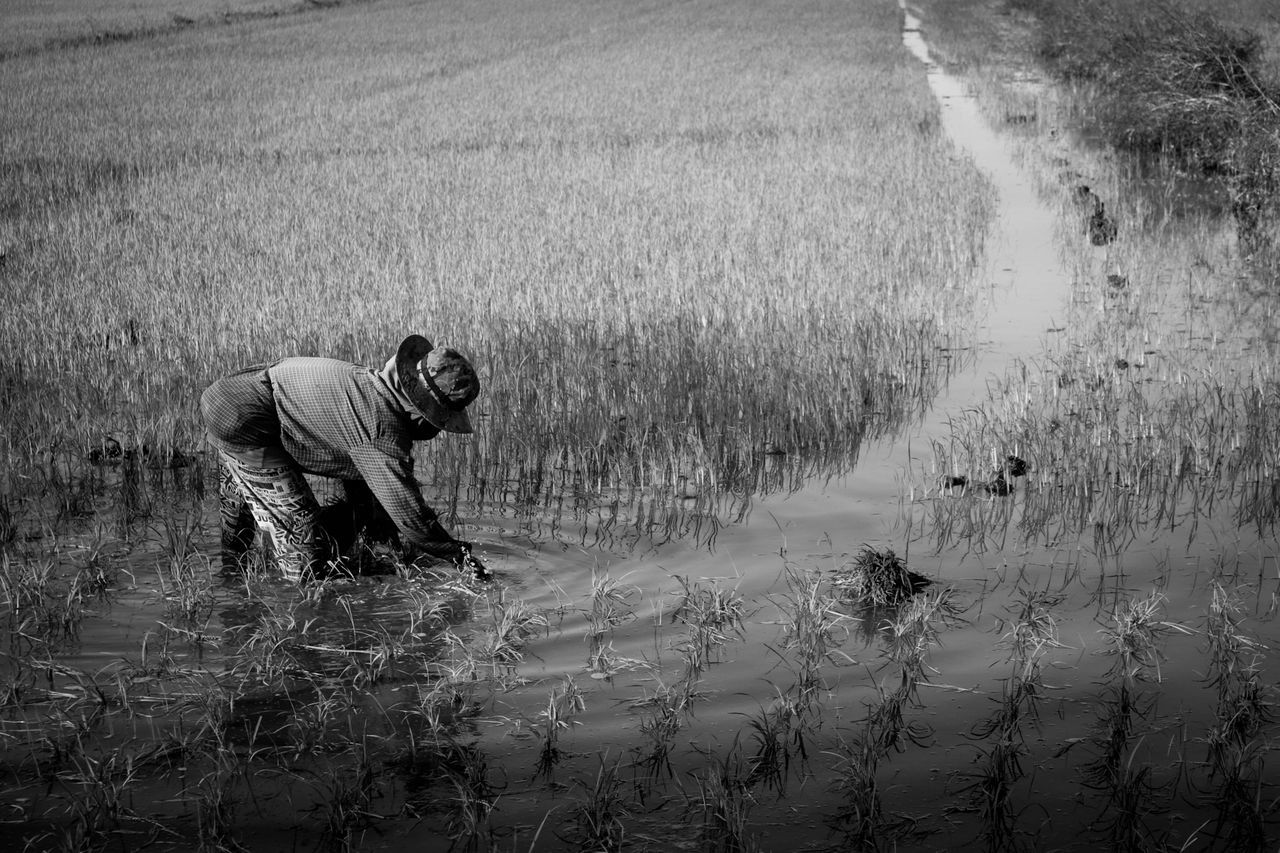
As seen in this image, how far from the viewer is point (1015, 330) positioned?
7867 millimetres

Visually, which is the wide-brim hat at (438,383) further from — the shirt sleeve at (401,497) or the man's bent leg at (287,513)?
the man's bent leg at (287,513)

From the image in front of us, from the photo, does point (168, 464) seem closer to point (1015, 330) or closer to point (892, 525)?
point (892, 525)

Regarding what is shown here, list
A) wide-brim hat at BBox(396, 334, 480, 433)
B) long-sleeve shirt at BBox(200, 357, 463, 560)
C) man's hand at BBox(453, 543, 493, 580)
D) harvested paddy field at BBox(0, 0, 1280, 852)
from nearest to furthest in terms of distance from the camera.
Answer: harvested paddy field at BBox(0, 0, 1280, 852) < wide-brim hat at BBox(396, 334, 480, 433) < long-sleeve shirt at BBox(200, 357, 463, 560) < man's hand at BBox(453, 543, 493, 580)

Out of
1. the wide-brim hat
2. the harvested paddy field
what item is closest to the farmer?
the wide-brim hat

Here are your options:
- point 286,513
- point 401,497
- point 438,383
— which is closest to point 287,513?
point 286,513

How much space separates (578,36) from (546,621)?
28881 millimetres

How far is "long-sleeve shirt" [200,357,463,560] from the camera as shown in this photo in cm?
389

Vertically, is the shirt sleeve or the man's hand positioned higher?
the shirt sleeve

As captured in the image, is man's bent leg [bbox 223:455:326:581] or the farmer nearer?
the farmer

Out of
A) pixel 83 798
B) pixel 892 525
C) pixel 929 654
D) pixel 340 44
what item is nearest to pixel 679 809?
pixel 929 654

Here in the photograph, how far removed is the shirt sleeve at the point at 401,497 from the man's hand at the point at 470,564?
3.4 inches

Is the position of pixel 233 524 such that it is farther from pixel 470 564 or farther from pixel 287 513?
pixel 470 564

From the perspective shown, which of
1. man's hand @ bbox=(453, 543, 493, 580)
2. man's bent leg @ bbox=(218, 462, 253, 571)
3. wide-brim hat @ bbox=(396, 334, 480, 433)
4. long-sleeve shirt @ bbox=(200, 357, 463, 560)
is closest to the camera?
wide-brim hat @ bbox=(396, 334, 480, 433)

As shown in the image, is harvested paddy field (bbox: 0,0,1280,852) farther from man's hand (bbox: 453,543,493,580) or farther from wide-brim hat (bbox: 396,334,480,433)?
wide-brim hat (bbox: 396,334,480,433)
